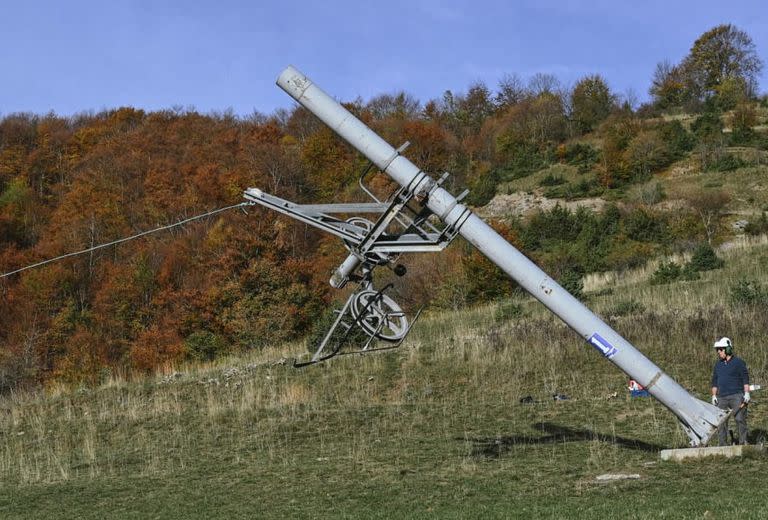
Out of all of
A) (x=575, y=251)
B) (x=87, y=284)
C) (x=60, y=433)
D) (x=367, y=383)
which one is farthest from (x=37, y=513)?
(x=87, y=284)

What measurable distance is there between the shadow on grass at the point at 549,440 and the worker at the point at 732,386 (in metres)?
1.70

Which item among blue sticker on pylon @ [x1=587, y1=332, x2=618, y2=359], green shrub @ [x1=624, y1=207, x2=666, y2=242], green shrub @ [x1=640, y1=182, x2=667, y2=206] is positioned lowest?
blue sticker on pylon @ [x1=587, y1=332, x2=618, y2=359]

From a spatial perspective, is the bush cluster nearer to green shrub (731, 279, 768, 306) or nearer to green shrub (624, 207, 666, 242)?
green shrub (731, 279, 768, 306)

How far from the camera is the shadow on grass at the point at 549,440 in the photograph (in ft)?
59.3

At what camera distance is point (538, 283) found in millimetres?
14898

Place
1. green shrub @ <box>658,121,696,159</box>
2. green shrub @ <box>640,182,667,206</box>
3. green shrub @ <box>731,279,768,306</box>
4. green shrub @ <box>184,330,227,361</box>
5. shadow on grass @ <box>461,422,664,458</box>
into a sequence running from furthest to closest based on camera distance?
green shrub @ <box>658,121,696,159</box> → green shrub @ <box>640,182,667,206</box> → green shrub @ <box>184,330,227,361</box> → green shrub @ <box>731,279,768,306</box> → shadow on grass @ <box>461,422,664,458</box>

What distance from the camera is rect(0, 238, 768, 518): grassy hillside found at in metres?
14.4

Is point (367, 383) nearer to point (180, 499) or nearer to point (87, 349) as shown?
point (180, 499)

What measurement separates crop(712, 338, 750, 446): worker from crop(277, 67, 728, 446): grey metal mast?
96cm

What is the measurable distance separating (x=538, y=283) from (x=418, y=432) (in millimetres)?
7234

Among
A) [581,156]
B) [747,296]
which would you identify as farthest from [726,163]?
[747,296]

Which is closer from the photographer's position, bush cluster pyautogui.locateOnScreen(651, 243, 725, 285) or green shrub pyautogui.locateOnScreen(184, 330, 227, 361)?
bush cluster pyautogui.locateOnScreen(651, 243, 725, 285)

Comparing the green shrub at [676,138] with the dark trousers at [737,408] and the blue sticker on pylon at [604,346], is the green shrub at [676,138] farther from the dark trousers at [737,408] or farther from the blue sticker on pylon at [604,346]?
the blue sticker on pylon at [604,346]

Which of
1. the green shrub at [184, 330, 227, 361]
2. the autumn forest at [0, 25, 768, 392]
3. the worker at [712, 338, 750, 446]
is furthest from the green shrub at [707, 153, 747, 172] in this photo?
the worker at [712, 338, 750, 446]
